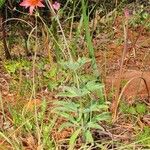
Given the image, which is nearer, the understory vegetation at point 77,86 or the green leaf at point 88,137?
the green leaf at point 88,137

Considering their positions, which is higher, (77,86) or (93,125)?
(77,86)

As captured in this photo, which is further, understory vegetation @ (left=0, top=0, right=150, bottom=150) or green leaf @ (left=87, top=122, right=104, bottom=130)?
understory vegetation @ (left=0, top=0, right=150, bottom=150)

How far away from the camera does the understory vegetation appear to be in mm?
2266

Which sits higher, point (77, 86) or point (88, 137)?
point (77, 86)

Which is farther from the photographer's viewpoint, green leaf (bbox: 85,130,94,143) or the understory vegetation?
the understory vegetation

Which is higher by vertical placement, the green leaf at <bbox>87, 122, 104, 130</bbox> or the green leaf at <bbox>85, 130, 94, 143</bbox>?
the green leaf at <bbox>87, 122, 104, 130</bbox>

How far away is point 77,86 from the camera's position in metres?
2.24

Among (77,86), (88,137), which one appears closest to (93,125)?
(88,137)

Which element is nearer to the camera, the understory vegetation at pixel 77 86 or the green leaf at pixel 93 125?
the green leaf at pixel 93 125

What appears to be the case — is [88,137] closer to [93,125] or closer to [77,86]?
[93,125]

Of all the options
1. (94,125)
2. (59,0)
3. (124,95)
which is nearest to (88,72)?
(124,95)

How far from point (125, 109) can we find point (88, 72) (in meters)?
0.60

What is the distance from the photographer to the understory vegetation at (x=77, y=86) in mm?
2266

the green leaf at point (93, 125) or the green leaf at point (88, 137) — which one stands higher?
the green leaf at point (93, 125)
